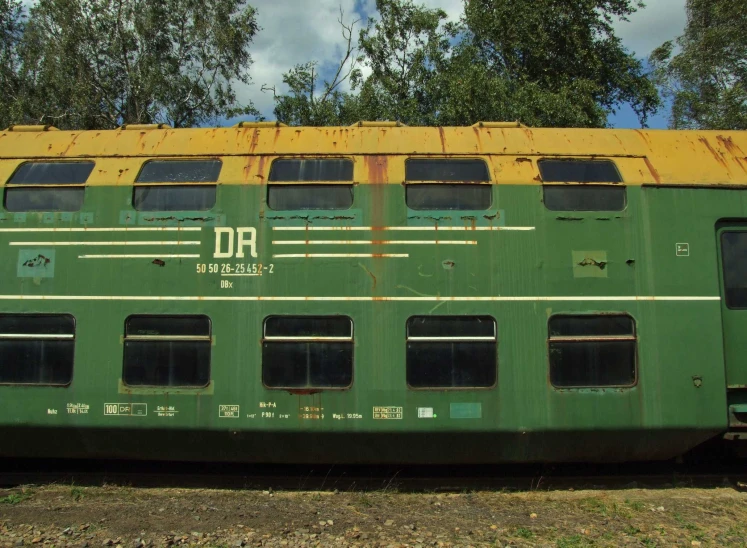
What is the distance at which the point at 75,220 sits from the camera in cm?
639

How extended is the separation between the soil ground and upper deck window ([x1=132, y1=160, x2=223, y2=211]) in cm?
316

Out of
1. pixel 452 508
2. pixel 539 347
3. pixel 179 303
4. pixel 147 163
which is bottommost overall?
pixel 452 508

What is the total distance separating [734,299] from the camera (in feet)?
20.4

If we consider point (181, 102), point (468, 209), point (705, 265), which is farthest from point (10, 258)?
point (181, 102)

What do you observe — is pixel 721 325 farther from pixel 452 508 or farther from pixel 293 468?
pixel 293 468

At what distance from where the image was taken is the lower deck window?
19.8ft

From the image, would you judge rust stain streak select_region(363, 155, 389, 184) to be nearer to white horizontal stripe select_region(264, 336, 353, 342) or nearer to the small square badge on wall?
white horizontal stripe select_region(264, 336, 353, 342)

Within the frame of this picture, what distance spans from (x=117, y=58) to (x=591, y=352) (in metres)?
20.9

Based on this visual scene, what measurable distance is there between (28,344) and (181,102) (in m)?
17.3

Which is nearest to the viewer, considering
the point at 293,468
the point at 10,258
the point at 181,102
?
the point at 10,258

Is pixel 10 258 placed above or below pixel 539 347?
above

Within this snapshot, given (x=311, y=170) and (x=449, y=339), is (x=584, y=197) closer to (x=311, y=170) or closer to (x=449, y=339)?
(x=449, y=339)

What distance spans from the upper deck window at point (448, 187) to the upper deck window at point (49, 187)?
3676mm

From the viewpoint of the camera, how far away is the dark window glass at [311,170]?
21.1 feet
